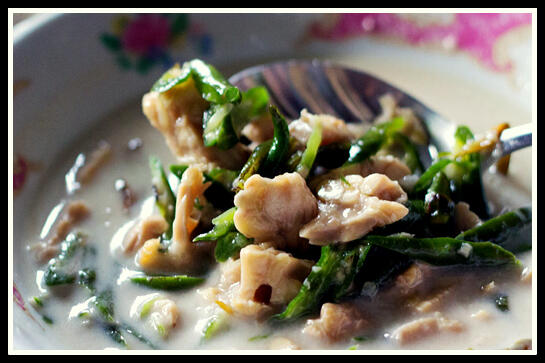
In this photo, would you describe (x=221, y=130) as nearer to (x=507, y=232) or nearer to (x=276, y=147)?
(x=276, y=147)

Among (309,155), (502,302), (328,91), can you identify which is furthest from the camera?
(328,91)

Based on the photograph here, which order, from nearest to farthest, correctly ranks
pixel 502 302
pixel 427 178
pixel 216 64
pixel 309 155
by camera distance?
pixel 502 302, pixel 309 155, pixel 427 178, pixel 216 64

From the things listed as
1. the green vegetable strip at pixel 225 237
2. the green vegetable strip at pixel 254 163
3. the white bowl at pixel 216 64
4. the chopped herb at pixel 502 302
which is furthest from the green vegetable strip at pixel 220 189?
the chopped herb at pixel 502 302

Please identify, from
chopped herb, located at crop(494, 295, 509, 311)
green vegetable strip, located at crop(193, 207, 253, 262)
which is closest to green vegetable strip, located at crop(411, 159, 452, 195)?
chopped herb, located at crop(494, 295, 509, 311)

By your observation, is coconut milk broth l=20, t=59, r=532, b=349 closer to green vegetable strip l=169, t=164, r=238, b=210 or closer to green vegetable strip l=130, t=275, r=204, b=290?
green vegetable strip l=130, t=275, r=204, b=290

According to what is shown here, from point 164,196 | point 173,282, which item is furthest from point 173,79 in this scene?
point 173,282

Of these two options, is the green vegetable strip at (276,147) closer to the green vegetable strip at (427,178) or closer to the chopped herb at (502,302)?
the green vegetable strip at (427,178)
